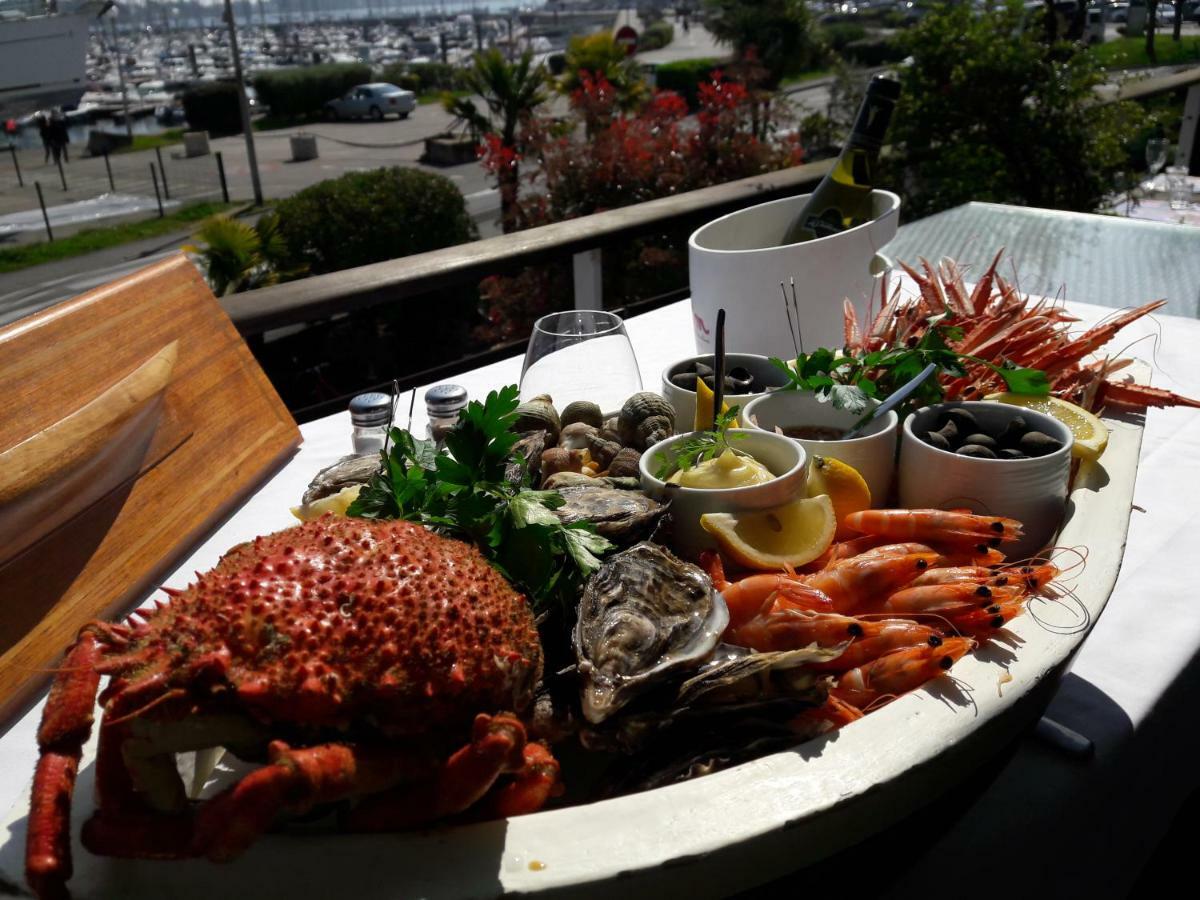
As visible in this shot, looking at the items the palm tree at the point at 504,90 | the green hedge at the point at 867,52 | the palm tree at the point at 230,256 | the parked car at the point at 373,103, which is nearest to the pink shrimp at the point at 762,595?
the palm tree at the point at 230,256

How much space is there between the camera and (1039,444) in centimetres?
98

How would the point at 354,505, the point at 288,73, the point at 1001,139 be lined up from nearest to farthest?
the point at 354,505, the point at 1001,139, the point at 288,73

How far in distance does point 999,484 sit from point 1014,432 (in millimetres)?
118

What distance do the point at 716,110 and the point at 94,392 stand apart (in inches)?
228

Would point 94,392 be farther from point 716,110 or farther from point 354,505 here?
point 716,110

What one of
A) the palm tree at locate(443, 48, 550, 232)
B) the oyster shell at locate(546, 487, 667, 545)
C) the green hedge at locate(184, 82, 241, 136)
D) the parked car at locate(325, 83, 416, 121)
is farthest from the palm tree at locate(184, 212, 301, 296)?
the parked car at locate(325, 83, 416, 121)

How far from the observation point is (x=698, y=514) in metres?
0.89

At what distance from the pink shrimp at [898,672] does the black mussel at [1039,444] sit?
0.96ft

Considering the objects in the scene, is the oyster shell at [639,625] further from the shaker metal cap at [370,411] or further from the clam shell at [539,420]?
the shaker metal cap at [370,411]

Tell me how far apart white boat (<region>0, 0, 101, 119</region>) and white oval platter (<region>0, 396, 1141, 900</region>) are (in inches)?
793

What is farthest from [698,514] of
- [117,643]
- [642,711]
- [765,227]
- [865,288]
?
[765,227]

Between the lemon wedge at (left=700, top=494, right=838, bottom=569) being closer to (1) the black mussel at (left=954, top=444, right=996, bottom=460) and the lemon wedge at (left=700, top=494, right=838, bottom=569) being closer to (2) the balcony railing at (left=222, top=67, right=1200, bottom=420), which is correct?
(1) the black mussel at (left=954, top=444, right=996, bottom=460)

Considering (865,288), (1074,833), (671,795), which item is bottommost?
(1074,833)

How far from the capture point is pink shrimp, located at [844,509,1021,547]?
897 mm
